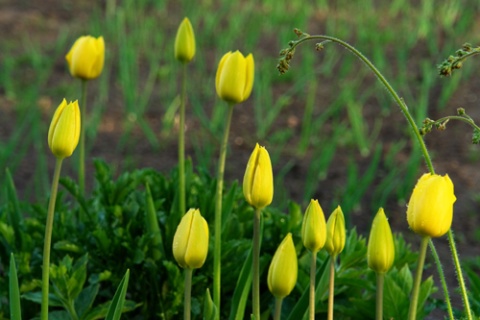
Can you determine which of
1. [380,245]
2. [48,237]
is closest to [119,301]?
[48,237]

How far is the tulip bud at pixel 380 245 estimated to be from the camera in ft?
4.13

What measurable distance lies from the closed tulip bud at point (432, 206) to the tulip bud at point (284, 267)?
0.19m

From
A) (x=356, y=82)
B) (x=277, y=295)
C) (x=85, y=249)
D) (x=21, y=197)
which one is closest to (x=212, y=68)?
(x=356, y=82)

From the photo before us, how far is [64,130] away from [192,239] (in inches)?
9.4

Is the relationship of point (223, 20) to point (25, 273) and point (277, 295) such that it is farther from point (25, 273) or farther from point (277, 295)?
point (277, 295)

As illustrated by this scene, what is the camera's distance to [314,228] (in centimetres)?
131

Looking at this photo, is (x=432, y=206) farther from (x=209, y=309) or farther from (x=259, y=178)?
(x=209, y=309)

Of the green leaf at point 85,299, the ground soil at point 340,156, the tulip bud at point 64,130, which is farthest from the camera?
the ground soil at point 340,156

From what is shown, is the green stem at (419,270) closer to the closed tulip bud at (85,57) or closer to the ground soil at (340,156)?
the closed tulip bud at (85,57)

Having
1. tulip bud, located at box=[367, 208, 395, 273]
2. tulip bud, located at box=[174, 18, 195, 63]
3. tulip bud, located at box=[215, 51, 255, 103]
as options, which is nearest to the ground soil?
tulip bud, located at box=[174, 18, 195, 63]

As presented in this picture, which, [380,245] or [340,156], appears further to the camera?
[340,156]

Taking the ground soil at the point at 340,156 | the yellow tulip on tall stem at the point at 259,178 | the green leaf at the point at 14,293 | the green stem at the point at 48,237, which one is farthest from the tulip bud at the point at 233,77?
the ground soil at the point at 340,156

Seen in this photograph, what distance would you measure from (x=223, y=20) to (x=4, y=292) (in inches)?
149

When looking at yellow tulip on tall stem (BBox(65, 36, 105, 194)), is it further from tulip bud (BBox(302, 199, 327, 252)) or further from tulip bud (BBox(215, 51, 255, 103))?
tulip bud (BBox(302, 199, 327, 252))
